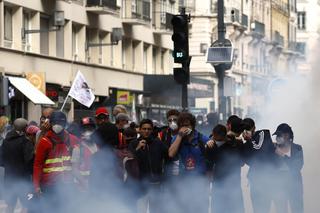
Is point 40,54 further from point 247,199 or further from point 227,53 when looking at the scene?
point 247,199

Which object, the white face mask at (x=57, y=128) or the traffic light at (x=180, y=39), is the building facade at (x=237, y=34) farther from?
the white face mask at (x=57, y=128)

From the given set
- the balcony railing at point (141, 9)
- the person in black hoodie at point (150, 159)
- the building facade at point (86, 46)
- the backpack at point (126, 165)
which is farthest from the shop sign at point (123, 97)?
the person in black hoodie at point (150, 159)

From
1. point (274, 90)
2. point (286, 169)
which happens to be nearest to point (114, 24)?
point (274, 90)

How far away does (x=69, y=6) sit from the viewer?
38.7 m

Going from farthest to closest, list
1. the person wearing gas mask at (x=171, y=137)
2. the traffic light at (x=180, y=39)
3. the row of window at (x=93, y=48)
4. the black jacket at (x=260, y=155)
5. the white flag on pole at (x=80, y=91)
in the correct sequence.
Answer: the row of window at (x=93, y=48), the white flag on pole at (x=80, y=91), the traffic light at (x=180, y=39), the black jacket at (x=260, y=155), the person wearing gas mask at (x=171, y=137)

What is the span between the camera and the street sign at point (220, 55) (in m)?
27.1

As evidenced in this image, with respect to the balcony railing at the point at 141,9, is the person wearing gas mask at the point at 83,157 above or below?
below

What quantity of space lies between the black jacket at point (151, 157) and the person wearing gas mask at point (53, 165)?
1.04 meters

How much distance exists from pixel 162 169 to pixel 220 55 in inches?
549

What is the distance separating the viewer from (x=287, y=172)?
1440 centimetres

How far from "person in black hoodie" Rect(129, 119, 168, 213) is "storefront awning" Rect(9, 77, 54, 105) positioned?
19112 millimetres

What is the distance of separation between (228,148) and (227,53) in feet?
45.4

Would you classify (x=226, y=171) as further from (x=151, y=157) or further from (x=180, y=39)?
(x=180, y=39)

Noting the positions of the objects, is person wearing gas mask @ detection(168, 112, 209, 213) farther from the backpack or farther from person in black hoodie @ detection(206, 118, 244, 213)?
the backpack
